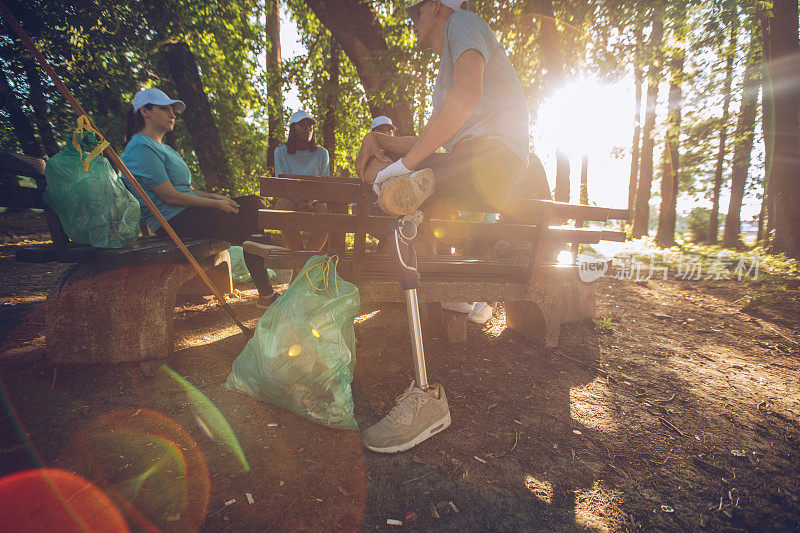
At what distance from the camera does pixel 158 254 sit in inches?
91.0

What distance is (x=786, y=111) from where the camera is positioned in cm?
652

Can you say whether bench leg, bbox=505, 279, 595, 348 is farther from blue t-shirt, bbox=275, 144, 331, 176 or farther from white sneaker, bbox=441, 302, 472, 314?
blue t-shirt, bbox=275, 144, 331, 176

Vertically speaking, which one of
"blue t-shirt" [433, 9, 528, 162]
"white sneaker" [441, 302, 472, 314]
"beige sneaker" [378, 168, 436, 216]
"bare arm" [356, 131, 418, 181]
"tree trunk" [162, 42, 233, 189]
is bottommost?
"white sneaker" [441, 302, 472, 314]

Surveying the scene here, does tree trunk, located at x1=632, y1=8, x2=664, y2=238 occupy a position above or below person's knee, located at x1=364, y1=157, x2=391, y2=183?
above

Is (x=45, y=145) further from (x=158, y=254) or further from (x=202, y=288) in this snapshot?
(x=158, y=254)

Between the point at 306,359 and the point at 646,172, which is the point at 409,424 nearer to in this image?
the point at 306,359

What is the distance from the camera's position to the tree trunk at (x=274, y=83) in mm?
8109

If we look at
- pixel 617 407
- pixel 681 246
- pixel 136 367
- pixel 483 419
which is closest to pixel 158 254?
pixel 136 367

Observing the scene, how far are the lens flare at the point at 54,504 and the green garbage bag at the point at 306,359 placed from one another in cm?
72

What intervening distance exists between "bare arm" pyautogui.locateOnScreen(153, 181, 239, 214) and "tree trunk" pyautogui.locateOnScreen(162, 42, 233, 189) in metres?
4.66

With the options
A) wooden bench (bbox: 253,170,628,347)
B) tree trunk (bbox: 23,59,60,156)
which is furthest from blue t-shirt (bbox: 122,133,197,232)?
tree trunk (bbox: 23,59,60,156)

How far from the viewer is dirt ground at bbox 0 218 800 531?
52.6 inches

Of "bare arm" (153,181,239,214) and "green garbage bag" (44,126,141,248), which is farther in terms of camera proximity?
"bare arm" (153,181,239,214)

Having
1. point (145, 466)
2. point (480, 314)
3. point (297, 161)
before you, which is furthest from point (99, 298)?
point (297, 161)
